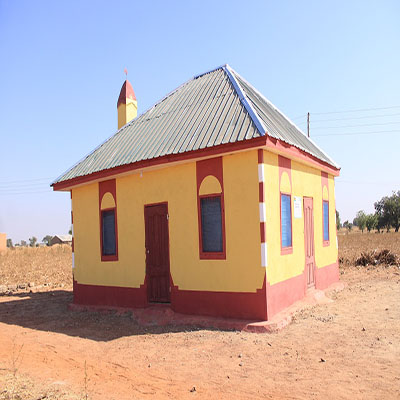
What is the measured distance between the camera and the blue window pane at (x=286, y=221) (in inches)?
355

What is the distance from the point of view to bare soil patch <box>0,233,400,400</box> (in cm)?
497

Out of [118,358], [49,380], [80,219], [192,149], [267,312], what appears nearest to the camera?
[49,380]

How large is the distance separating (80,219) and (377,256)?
40.0 feet

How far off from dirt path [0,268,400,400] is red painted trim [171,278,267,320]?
642 millimetres

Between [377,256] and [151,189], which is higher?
[151,189]

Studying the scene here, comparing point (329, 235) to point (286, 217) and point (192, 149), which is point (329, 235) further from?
point (192, 149)

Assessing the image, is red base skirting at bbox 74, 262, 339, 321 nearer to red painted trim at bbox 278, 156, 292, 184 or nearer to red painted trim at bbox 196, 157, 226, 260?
red painted trim at bbox 196, 157, 226, 260

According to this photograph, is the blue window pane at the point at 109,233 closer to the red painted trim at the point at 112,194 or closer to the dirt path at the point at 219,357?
the red painted trim at the point at 112,194

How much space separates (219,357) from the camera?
6.36m

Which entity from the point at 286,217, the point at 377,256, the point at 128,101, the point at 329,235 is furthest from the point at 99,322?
the point at 377,256

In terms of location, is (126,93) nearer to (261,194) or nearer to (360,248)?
(261,194)

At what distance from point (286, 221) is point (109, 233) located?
4.85m

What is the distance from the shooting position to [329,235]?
12555mm

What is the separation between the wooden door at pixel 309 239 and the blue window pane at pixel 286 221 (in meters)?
1.21
